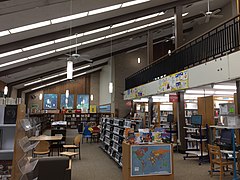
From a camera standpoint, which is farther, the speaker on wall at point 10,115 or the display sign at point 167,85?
the display sign at point 167,85

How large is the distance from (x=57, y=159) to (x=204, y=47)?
16.6ft

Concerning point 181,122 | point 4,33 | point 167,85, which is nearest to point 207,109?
point 181,122

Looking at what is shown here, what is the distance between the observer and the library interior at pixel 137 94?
14.4ft

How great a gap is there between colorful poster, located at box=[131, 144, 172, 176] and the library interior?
2 cm

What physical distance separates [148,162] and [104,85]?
14.3 metres

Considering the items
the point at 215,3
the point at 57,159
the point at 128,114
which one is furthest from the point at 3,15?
the point at 128,114

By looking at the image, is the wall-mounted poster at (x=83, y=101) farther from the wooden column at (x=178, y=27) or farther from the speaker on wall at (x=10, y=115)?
the speaker on wall at (x=10, y=115)

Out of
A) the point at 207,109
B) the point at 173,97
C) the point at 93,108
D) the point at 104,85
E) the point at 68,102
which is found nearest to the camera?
the point at 207,109

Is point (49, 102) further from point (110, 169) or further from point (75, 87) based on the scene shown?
point (110, 169)

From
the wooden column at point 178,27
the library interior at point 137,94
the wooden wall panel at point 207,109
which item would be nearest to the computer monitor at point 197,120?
the library interior at point 137,94

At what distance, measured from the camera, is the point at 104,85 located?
18.9 m

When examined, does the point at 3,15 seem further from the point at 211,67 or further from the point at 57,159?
the point at 211,67

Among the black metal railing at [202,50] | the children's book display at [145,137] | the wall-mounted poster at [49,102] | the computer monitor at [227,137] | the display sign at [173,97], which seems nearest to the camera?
the children's book display at [145,137]

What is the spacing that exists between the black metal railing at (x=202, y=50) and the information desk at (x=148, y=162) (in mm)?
2848
